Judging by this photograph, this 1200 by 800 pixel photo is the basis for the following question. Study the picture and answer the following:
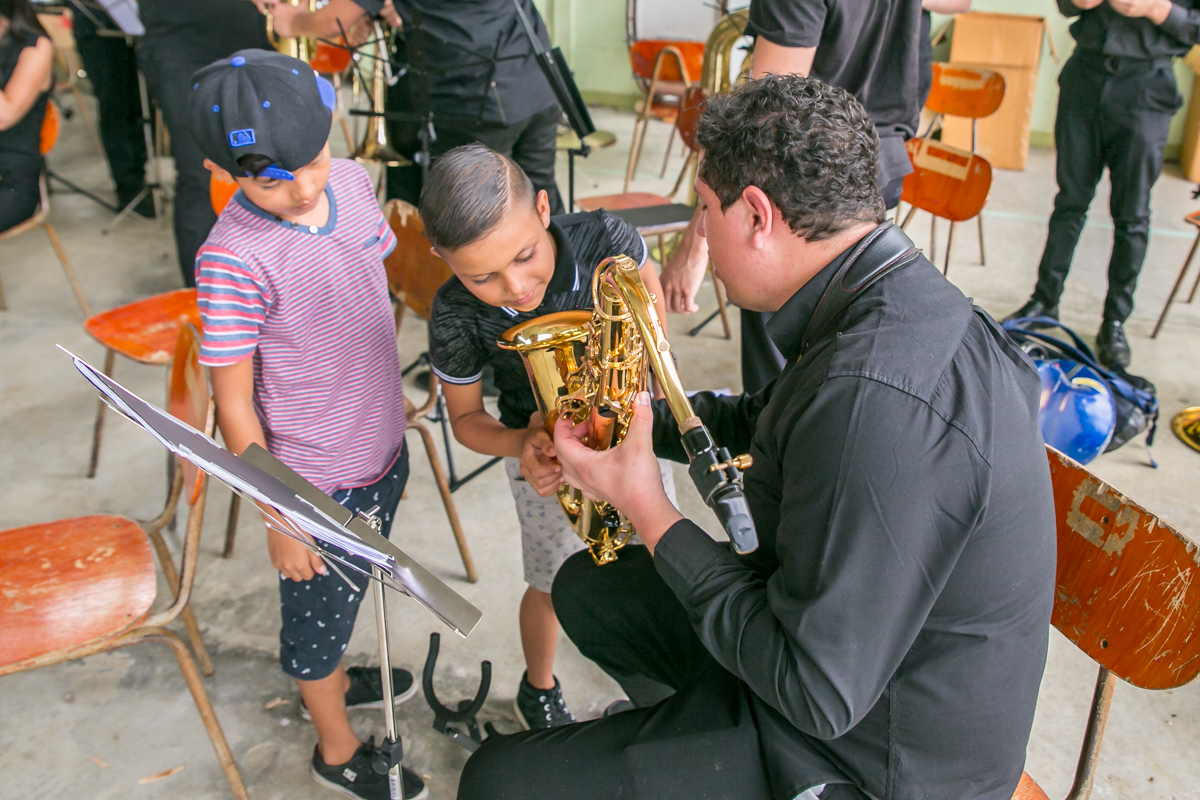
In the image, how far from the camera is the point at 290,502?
92 cm

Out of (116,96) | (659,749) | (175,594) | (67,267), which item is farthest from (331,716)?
(116,96)

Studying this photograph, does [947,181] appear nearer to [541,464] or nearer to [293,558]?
[541,464]

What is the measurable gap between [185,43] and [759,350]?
254 cm

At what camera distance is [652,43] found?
5738 millimetres

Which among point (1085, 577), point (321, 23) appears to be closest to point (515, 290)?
point (1085, 577)

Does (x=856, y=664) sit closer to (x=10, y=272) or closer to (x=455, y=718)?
(x=455, y=718)

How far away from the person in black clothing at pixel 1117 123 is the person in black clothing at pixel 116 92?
Answer: 484 centimetres

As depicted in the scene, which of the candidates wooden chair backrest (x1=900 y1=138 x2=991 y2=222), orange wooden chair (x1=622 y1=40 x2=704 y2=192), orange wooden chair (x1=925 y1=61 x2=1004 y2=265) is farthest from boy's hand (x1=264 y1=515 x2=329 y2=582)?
orange wooden chair (x1=622 y1=40 x2=704 y2=192)

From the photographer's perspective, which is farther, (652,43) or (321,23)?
(652,43)

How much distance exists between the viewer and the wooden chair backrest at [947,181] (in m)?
3.07

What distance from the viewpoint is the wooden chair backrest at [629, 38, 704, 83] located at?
538cm

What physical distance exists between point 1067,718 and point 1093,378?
125 cm

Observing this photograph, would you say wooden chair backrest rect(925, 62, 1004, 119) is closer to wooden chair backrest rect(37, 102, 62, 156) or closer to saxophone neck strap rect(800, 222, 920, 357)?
saxophone neck strap rect(800, 222, 920, 357)

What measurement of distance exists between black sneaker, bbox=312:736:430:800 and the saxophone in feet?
2.46
